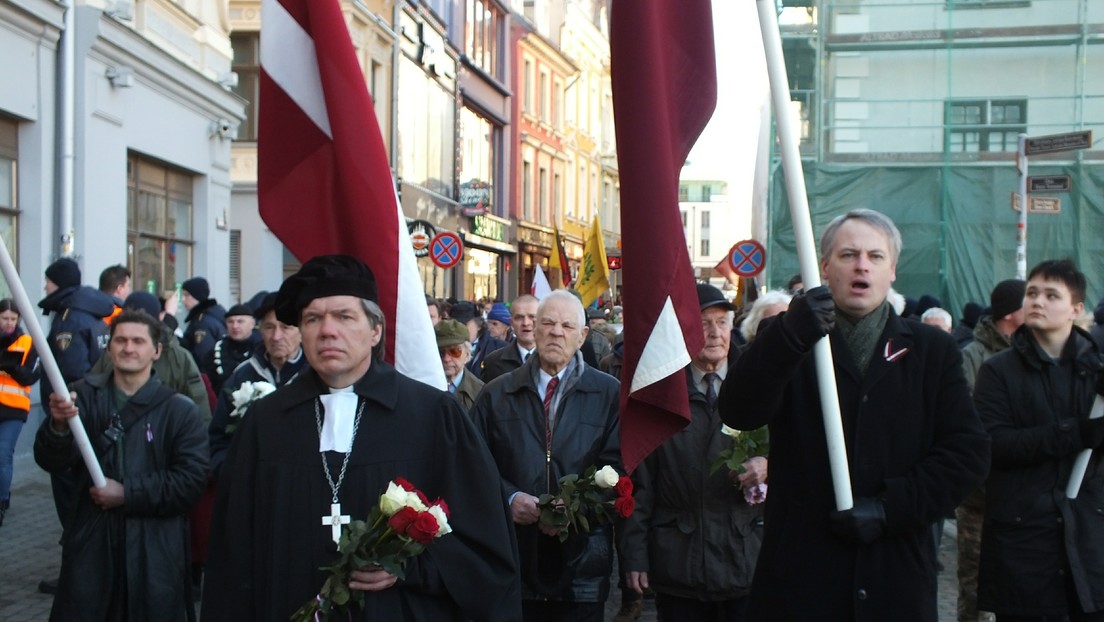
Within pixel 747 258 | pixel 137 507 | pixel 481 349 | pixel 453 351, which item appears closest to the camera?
pixel 137 507

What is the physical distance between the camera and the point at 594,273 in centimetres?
1709

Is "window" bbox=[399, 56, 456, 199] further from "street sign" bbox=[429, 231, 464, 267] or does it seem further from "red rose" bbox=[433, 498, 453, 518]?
"red rose" bbox=[433, 498, 453, 518]

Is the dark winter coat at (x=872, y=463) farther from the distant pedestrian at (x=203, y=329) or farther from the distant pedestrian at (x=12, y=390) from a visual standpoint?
the distant pedestrian at (x=203, y=329)

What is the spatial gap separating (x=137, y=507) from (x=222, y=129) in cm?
1498

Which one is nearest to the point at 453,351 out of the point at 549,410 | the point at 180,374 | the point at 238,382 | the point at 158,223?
the point at 238,382

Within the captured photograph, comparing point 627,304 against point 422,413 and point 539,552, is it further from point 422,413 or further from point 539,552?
point 539,552

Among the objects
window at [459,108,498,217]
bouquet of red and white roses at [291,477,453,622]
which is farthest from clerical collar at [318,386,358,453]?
window at [459,108,498,217]

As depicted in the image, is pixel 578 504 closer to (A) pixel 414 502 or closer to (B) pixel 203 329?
(A) pixel 414 502

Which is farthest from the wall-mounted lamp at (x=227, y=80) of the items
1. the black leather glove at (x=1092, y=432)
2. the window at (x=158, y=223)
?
the black leather glove at (x=1092, y=432)

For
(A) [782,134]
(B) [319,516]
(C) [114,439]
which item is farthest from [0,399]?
(A) [782,134]

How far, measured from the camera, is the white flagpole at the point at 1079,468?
515cm

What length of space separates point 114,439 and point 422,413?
246 cm

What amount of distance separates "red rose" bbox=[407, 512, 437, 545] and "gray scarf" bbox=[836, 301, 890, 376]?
53.8 inches

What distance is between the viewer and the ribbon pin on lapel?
12.1 ft
